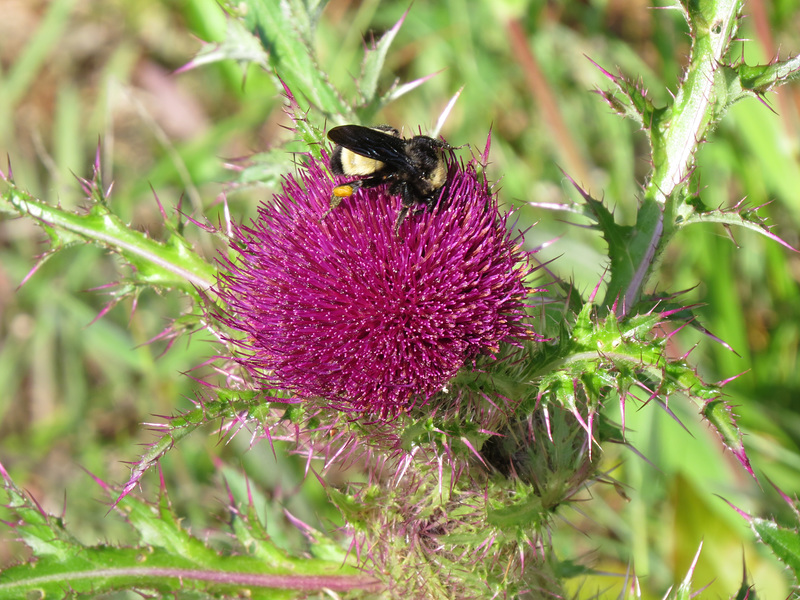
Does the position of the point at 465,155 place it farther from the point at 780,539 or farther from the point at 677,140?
the point at 780,539

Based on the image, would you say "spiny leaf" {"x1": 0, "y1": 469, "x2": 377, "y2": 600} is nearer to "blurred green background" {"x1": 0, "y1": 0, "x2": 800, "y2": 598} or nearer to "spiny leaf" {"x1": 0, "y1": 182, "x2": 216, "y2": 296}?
"blurred green background" {"x1": 0, "y1": 0, "x2": 800, "y2": 598}

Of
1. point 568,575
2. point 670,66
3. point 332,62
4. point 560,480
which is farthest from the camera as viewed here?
point 332,62

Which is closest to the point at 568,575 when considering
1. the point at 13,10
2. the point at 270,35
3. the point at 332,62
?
the point at 270,35

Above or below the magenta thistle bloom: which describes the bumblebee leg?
above

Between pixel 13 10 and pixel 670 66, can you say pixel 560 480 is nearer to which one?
pixel 670 66

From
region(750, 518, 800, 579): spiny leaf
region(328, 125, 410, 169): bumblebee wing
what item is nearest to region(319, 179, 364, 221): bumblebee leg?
region(328, 125, 410, 169): bumblebee wing

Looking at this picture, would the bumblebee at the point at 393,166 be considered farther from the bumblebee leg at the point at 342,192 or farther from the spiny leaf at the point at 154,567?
the spiny leaf at the point at 154,567

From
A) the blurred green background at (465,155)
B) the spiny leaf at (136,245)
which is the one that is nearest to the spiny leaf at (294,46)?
the blurred green background at (465,155)
